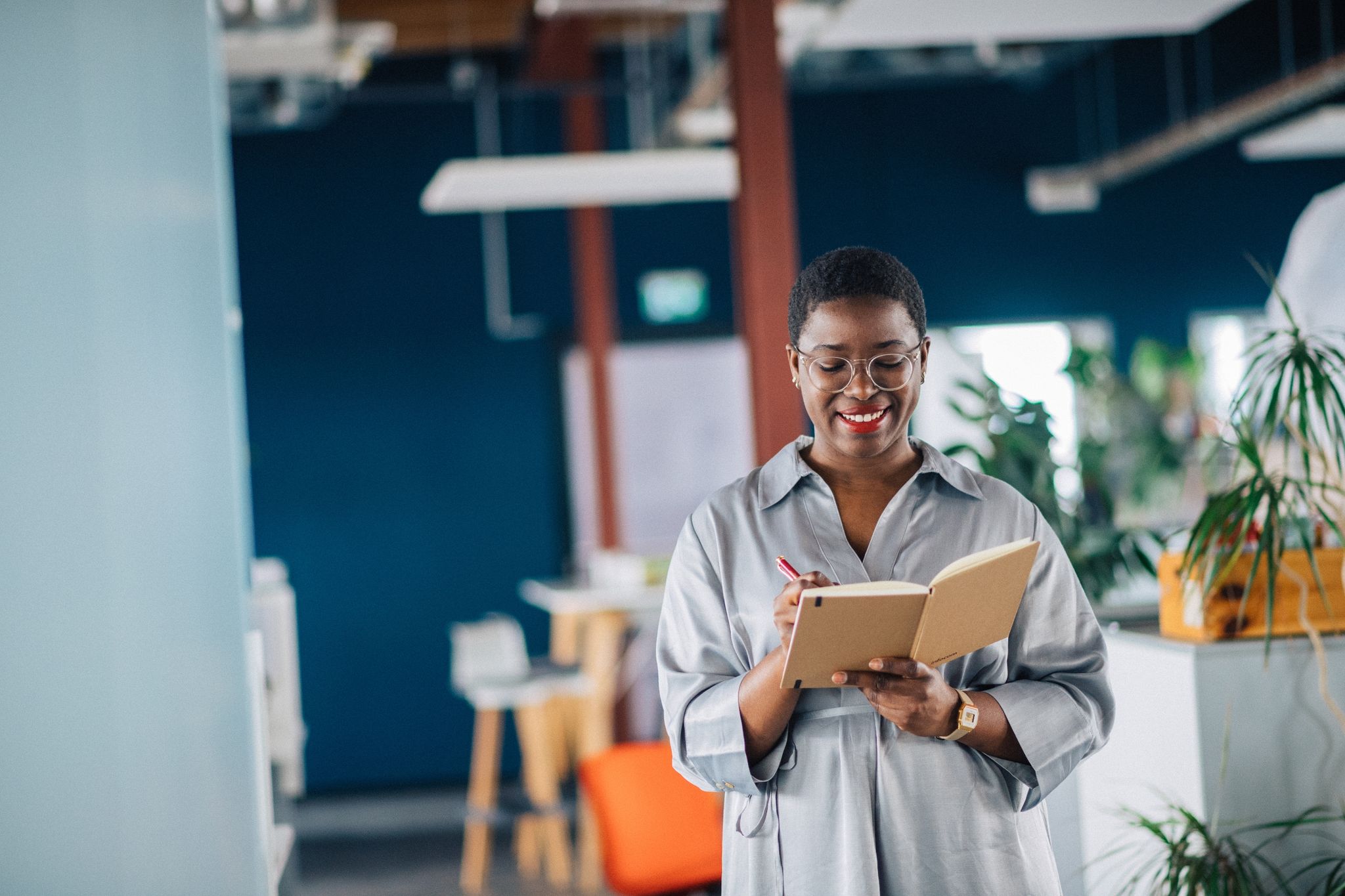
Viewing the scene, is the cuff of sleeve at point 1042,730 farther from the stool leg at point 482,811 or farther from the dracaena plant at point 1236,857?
the stool leg at point 482,811

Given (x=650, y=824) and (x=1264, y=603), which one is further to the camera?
(x=650, y=824)

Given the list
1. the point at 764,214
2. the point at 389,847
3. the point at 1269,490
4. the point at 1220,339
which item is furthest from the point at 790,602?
the point at 1220,339

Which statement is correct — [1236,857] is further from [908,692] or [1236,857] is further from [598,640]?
[598,640]

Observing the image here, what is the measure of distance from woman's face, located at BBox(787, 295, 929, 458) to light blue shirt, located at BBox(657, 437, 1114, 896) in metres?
0.08

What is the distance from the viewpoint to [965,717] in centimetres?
158

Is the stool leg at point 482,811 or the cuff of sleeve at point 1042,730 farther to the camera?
the stool leg at point 482,811

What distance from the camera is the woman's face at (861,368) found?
5.40ft

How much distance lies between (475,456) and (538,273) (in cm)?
117

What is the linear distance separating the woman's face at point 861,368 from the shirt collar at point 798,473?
7cm

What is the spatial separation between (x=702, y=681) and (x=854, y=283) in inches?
20.6

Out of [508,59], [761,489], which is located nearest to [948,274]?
[508,59]

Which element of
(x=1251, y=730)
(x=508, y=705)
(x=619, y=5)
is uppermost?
(x=619, y=5)

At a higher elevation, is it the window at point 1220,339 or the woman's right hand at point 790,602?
the window at point 1220,339

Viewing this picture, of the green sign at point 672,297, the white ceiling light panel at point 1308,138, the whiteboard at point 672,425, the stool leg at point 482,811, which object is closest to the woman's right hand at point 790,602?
the stool leg at point 482,811
